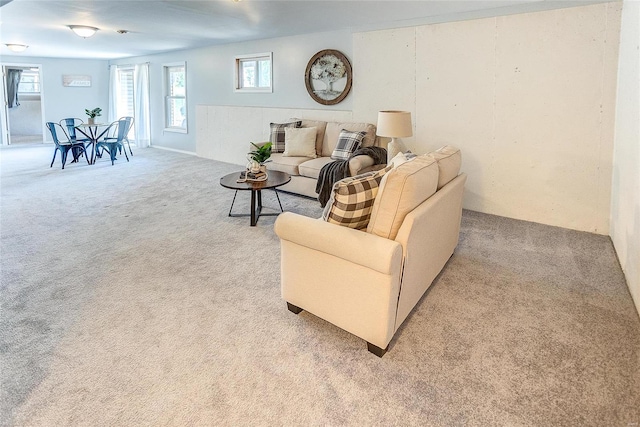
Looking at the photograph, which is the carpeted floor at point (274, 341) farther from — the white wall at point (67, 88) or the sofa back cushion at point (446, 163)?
the white wall at point (67, 88)

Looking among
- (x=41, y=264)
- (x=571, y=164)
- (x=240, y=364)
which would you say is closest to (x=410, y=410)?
(x=240, y=364)

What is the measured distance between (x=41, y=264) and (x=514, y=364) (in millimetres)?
3244

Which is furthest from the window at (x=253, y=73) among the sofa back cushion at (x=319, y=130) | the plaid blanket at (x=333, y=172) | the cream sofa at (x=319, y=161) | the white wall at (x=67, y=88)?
the white wall at (x=67, y=88)

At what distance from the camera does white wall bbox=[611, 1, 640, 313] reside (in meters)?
2.52

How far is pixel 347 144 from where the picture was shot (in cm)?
485

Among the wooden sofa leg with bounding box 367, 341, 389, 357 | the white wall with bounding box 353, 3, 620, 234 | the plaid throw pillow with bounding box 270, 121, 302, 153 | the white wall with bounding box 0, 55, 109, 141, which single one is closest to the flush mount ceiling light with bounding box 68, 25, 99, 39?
the plaid throw pillow with bounding box 270, 121, 302, 153

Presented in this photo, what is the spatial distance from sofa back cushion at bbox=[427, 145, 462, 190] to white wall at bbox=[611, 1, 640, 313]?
42.5 inches

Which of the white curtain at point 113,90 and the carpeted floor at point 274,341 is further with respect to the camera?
the white curtain at point 113,90

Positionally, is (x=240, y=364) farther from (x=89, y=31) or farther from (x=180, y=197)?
(x=89, y=31)

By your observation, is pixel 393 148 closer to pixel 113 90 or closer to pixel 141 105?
pixel 141 105

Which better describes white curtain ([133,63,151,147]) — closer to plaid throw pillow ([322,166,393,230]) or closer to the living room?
the living room

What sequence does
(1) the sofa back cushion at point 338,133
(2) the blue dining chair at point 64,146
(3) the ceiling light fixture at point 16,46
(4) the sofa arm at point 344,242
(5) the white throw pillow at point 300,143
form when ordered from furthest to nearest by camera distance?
1. (3) the ceiling light fixture at point 16,46
2. (2) the blue dining chair at point 64,146
3. (5) the white throw pillow at point 300,143
4. (1) the sofa back cushion at point 338,133
5. (4) the sofa arm at point 344,242

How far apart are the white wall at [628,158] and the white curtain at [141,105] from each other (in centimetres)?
879

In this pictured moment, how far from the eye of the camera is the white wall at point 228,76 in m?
5.95
